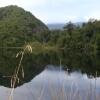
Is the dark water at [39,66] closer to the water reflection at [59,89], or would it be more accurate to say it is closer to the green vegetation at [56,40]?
the water reflection at [59,89]

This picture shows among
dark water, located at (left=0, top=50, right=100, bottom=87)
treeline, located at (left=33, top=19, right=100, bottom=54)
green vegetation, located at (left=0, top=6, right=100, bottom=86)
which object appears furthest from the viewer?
treeline, located at (left=33, top=19, right=100, bottom=54)

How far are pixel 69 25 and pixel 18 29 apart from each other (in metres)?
18.9

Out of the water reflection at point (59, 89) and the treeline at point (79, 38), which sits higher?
the water reflection at point (59, 89)

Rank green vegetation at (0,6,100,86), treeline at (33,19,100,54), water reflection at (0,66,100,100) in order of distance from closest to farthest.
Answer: water reflection at (0,66,100,100) → green vegetation at (0,6,100,86) → treeline at (33,19,100,54)

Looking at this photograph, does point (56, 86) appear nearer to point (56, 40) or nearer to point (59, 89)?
point (59, 89)

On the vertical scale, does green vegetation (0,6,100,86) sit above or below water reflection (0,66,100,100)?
below

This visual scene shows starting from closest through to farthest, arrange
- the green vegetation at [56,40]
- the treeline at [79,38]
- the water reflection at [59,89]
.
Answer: the water reflection at [59,89] < the green vegetation at [56,40] < the treeline at [79,38]

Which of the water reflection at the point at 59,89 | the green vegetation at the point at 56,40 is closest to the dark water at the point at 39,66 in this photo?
the water reflection at the point at 59,89

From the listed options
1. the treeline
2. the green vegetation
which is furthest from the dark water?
the treeline

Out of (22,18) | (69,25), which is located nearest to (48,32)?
(69,25)

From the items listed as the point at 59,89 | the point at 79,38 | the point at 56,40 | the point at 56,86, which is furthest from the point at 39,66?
the point at 56,40

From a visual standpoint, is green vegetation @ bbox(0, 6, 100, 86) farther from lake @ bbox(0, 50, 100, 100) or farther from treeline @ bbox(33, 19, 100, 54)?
lake @ bbox(0, 50, 100, 100)

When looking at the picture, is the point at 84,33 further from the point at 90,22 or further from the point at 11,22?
the point at 11,22

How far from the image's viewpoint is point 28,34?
85.0 meters
